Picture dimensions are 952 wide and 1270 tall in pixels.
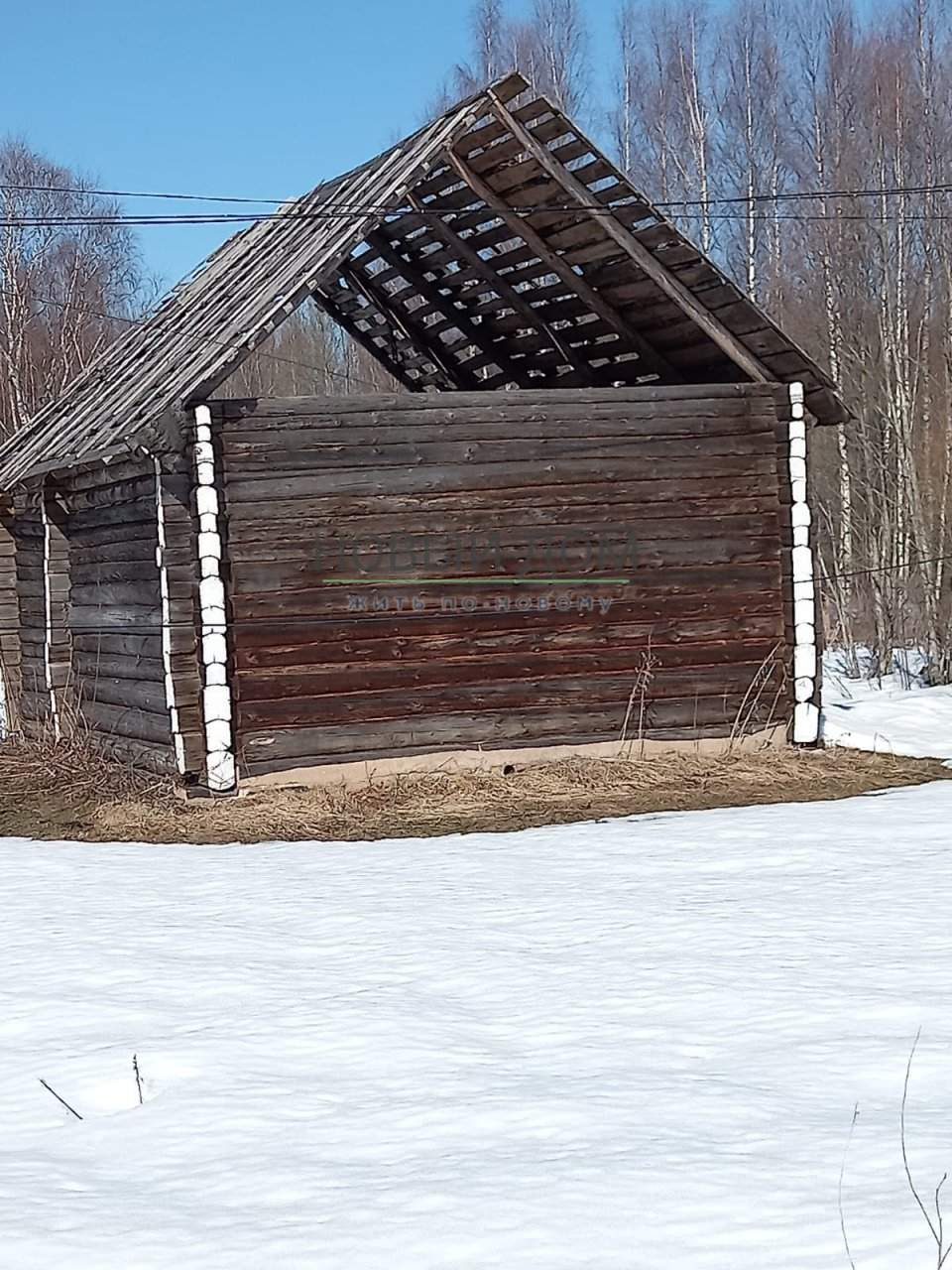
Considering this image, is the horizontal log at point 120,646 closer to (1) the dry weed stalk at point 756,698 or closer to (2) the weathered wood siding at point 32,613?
(2) the weathered wood siding at point 32,613

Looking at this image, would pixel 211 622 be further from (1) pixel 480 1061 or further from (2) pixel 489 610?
(1) pixel 480 1061

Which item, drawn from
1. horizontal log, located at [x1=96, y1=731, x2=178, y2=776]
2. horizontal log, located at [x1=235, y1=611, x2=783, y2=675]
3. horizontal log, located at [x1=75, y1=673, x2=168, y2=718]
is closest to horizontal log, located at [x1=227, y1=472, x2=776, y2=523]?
horizontal log, located at [x1=235, y1=611, x2=783, y2=675]

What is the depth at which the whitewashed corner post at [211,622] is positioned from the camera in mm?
11716

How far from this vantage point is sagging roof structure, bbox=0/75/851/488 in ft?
39.5

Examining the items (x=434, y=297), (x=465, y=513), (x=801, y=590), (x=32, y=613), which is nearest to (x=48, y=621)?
(x=32, y=613)

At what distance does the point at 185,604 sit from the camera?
11945 millimetres

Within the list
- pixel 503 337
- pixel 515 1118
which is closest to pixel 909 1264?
pixel 515 1118

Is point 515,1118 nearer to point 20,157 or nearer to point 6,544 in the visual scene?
point 6,544

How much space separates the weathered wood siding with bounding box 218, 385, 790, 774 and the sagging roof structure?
1.99 ft

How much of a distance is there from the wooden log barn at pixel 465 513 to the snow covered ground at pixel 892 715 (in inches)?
62.1

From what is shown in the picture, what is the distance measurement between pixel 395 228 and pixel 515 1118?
34.3 ft

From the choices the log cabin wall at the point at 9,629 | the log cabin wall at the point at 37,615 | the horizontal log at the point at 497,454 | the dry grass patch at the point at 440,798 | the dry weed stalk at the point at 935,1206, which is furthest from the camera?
the log cabin wall at the point at 9,629

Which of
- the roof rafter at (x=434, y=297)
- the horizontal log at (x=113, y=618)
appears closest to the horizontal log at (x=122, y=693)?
the horizontal log at (x=113, y=618)

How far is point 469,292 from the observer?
48.9ft
